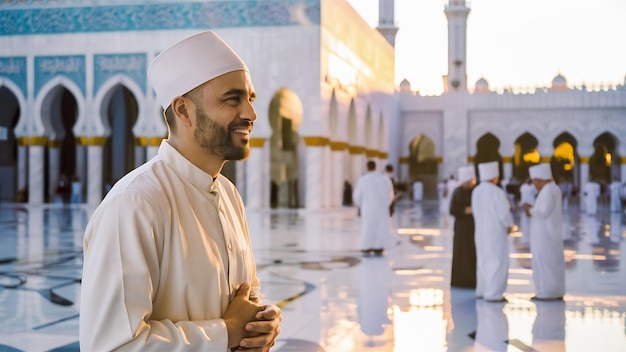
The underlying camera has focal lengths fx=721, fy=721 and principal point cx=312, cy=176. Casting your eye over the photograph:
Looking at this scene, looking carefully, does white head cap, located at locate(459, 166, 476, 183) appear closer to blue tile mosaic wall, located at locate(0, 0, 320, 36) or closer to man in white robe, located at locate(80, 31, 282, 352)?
man in white robe, located at locate(80, 31, 282, 352)

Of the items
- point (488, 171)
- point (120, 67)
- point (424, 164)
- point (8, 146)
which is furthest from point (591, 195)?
point (8, 146)

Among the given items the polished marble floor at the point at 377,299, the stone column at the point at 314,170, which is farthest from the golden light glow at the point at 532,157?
the polished marble floor at the point at 377,299

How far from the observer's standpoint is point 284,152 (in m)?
17.4

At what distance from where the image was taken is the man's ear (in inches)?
52.1

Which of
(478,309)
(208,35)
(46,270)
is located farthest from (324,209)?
(208,35)

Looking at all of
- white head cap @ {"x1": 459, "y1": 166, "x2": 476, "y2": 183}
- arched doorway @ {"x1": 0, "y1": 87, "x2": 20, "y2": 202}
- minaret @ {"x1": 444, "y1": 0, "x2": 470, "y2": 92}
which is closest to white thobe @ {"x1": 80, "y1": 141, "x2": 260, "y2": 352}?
white head cap @ {"x1": 459, "y1": 166, "x2": 476, "y2": 183}

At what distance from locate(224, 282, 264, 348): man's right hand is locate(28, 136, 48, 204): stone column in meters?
14.2

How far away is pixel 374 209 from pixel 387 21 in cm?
2103

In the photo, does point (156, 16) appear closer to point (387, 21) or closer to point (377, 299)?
point (377, 299)

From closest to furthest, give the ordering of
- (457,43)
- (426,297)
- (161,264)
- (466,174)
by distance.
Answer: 1. (161,264)
2. (426,297)
3. (466,174)
4. (457,43)

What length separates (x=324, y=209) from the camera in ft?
46.3

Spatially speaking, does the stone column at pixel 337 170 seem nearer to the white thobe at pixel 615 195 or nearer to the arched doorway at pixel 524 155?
the white thobe at pixel 615 195

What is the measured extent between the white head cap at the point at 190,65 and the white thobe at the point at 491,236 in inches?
147

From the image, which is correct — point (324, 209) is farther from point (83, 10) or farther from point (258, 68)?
point (83, 10)
